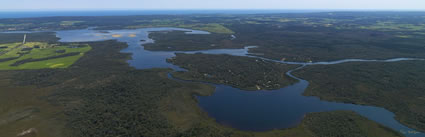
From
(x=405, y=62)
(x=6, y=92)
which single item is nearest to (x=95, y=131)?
(x=6, y=92)

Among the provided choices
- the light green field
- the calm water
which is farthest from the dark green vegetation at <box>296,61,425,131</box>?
the light green field

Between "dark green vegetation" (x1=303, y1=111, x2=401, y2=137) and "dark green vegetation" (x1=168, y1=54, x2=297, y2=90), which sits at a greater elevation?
"dark green vegetation" (x1=168, y1=54, x2=297, y2=90)

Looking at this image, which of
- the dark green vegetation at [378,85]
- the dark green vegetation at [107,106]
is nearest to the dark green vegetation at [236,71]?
the dark green vegetation at [378,85]

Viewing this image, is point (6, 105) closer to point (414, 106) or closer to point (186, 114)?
point (186, 114)

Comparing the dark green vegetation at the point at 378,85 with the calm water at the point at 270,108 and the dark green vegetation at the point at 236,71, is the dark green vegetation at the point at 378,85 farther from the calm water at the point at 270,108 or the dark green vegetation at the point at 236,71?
the dark green vegetation at the point at 236,71

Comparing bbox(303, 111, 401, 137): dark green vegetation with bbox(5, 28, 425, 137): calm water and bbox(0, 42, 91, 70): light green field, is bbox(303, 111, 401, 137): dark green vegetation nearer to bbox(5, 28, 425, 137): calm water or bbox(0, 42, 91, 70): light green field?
bbox(5, 28, 425, 137): calm water

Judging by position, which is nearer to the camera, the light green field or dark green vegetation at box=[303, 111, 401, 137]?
dark green vegetation at box=[303, 111, 401, 137]
